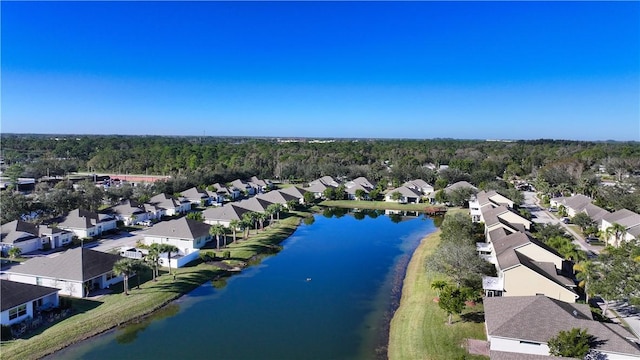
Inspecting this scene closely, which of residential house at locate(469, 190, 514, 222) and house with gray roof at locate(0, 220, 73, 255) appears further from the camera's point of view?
residential house at locate(469, 190, 514, 222)

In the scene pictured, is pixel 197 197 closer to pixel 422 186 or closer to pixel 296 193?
pixel 296 193

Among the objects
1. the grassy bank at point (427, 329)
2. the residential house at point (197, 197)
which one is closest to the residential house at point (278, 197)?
the residential house at point (197, 197)

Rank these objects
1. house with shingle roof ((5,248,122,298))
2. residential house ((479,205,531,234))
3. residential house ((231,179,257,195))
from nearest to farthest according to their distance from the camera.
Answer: house with shingle roof ((5,248,122,298))
residential house ((479,205,531,234))
residential house ((231,179,257,195))

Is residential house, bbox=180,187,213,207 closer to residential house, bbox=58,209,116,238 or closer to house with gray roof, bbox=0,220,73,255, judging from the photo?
residential house, bbox=58,209,116,238

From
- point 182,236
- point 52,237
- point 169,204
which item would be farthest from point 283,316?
point 169,204

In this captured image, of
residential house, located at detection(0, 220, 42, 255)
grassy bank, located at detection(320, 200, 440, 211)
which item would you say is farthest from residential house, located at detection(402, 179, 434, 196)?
residential house, located at detection(0, 220, 42, 255)

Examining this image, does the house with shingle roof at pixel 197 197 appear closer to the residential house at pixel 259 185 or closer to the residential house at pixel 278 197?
the residential house at pixel 278 197

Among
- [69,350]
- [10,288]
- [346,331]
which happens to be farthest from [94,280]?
[346,331]
